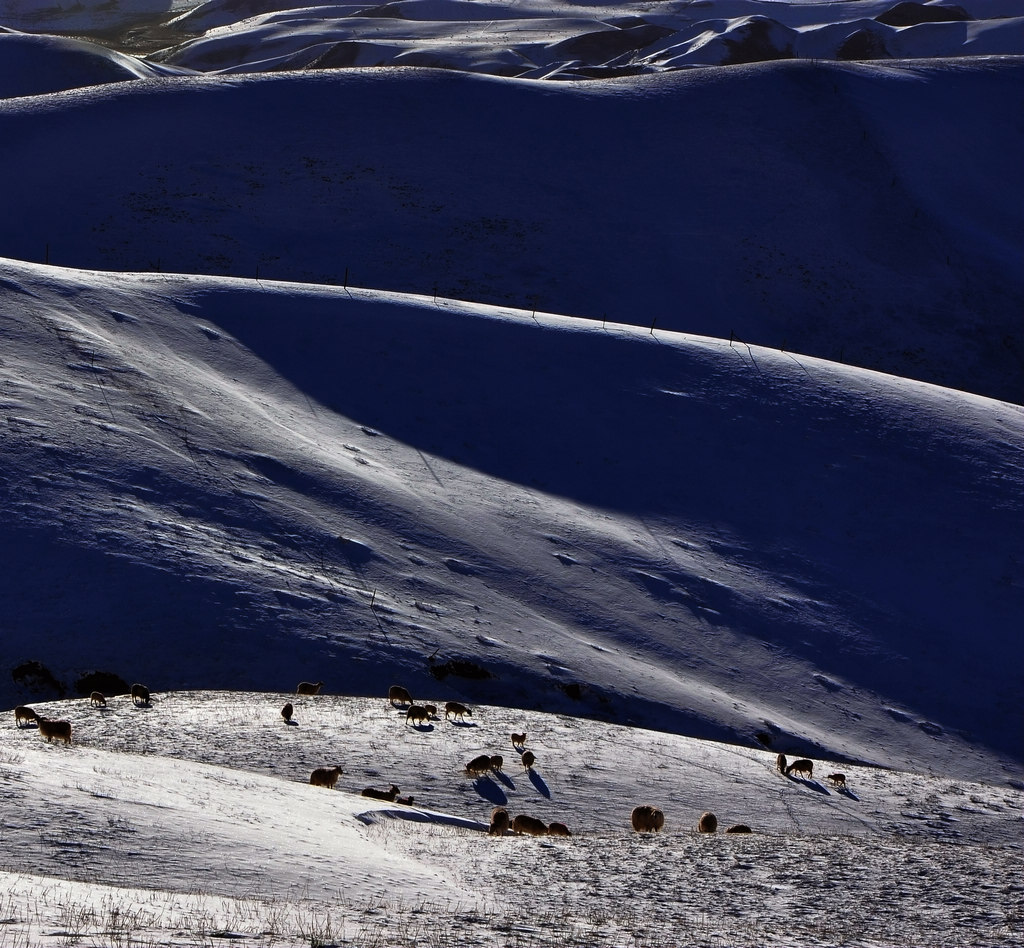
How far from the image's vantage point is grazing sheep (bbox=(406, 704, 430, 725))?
56.6 feet

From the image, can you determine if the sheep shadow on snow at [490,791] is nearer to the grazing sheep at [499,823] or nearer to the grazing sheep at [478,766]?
the grazing sheep at [478,766]

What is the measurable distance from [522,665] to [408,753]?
4.90 metres

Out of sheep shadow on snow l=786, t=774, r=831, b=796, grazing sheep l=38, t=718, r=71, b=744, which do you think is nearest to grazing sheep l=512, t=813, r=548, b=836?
grazing sheep l=38, t=718, r=71, b=744

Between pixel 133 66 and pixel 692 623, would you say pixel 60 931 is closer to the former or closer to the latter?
pixel 692 623

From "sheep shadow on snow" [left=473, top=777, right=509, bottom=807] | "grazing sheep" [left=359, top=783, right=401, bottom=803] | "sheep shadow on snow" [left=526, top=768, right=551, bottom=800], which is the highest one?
"grazing sheep" [left=359, top=783, right=401, bottom=803]

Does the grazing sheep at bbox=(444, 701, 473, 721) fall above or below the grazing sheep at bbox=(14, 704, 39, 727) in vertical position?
below

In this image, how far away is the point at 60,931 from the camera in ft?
24.4

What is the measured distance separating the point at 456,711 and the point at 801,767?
5.52 metres

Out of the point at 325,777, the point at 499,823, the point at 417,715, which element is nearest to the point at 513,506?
the point at 417,715

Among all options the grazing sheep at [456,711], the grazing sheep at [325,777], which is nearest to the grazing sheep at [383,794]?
→ the grazing sheep at [325,777]

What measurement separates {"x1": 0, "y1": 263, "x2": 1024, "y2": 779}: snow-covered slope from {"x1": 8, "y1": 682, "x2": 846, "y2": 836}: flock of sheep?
1616 millimetres

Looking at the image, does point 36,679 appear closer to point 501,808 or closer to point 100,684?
point 100,684

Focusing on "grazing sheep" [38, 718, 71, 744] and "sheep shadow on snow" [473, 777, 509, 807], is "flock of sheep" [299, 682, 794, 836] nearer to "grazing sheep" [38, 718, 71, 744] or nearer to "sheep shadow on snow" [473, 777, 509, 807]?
"sheep shadow on snow" [473, 777, 509, 807]

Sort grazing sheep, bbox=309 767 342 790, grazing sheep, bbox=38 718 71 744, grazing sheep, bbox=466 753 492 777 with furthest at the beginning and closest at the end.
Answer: grazing sheep, bbox=466 753 492 777, grazing sheep, bbox=309 767 342 790, grazing sheep, bbox=38 718 71 744
